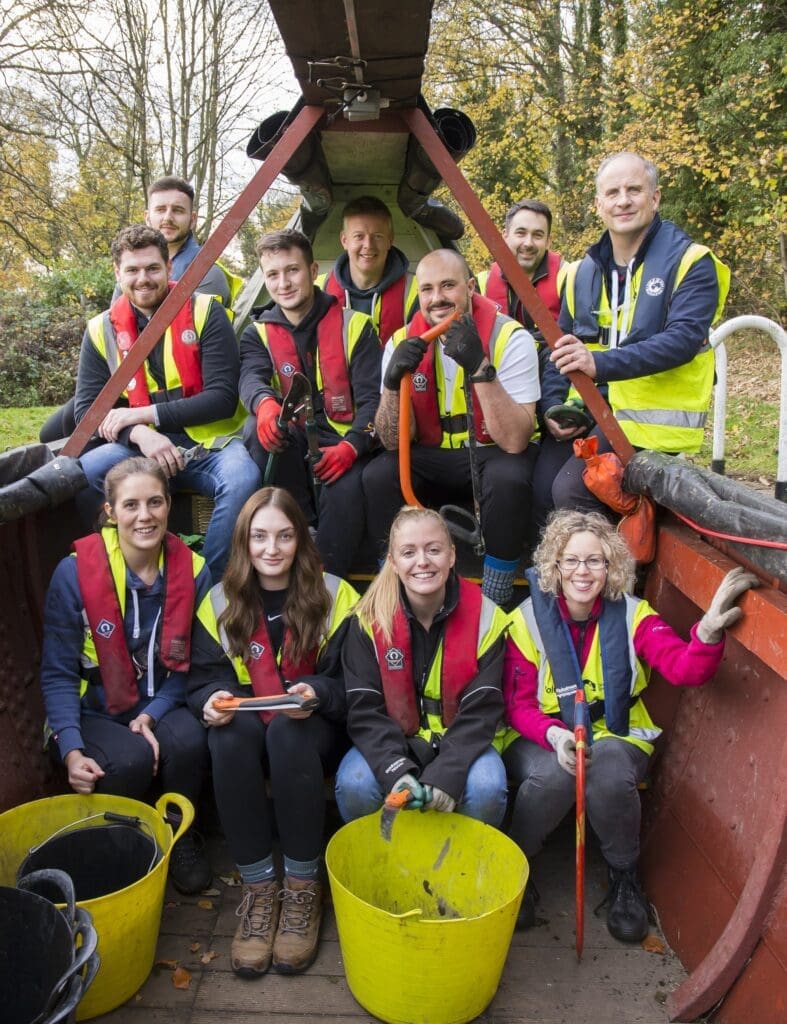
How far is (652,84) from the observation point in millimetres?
12602

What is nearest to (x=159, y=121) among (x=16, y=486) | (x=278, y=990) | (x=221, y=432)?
(x=221, y=432)

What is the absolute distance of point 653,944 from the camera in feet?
7.86

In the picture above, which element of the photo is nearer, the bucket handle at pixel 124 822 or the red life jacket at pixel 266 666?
the bucket handle at pixel 124 822

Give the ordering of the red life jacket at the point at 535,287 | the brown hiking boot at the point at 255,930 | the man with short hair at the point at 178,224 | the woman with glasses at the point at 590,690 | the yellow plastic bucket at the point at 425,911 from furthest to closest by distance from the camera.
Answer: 1. the man with short hair at the point at 178,224
2. the red life jacket at the point at 535,287
3. the woman with glasses at the point at 590,690
4. the brown hiking boot at the point at 255,930
5. the yellow plastic bucket at the point at 425,911

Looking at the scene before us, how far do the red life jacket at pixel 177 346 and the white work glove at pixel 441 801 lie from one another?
1932 mm

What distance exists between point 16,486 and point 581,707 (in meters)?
1.69

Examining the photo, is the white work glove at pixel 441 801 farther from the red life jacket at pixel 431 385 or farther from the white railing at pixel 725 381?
the white railing at pixel 725 381

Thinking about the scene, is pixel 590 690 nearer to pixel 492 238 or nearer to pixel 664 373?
pixel 664 373

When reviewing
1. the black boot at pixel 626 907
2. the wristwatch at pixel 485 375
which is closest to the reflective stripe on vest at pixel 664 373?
the wristwatch at pixel 485 375

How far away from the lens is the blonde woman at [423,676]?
2404mm

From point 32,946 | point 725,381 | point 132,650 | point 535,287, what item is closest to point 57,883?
point 32,946

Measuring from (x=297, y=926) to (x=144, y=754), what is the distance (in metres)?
0.63

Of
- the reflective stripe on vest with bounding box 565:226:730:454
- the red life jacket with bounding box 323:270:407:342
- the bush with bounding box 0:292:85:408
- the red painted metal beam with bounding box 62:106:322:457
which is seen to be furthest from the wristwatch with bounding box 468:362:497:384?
the bush with bounding box 0:292:85:408

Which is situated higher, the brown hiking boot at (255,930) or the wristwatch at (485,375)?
the wristwatch at (485,375)
